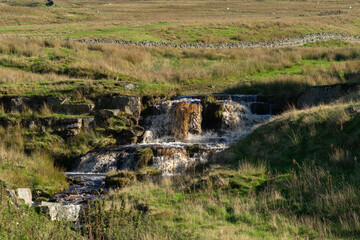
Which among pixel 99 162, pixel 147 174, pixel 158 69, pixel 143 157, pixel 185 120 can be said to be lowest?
pixel 99 162

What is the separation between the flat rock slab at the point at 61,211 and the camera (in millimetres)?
9227

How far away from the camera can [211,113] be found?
67.8ft

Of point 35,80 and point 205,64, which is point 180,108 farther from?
point 205,64

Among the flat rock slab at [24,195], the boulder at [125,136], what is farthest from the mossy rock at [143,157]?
the flat rock slab at [24,195]

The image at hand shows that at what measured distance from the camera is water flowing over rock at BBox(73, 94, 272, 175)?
1653 cm

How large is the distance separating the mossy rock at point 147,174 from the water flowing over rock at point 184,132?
6.07 feet

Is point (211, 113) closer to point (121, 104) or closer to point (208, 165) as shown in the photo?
point (121, 104)

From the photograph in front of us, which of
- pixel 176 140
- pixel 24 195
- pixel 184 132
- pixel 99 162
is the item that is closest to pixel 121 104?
pixel 176 140

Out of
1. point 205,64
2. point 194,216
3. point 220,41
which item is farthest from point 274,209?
point 220,41

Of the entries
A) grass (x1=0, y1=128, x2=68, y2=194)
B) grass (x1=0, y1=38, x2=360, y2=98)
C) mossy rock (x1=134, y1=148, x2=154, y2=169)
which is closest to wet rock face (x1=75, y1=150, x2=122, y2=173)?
mossy rock (x1=134, y1=148, x2=154, y2=169)

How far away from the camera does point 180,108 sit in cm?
2062

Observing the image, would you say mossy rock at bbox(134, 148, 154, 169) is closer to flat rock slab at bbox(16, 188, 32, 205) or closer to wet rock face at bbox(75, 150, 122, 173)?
wet rock face at bbox(75, 150, 122, 173)

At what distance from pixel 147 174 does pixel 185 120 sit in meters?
6.72

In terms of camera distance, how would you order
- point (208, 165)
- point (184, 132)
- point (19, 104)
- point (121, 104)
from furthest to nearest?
point (121, 104), point (184, 132), point (19, 104), point (208, 165)
